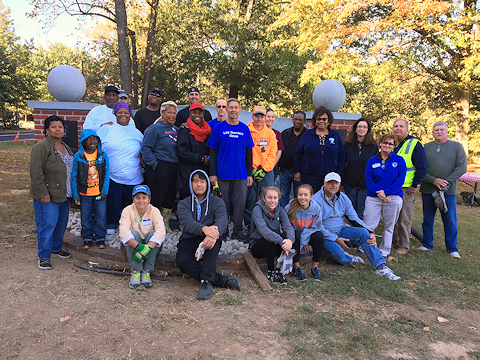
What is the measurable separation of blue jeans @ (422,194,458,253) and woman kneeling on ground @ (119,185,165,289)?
4.04 meters

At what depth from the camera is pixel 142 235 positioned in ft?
13.4

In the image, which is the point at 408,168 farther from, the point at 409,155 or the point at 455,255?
the point at 455,255

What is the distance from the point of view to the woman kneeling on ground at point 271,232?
398cm

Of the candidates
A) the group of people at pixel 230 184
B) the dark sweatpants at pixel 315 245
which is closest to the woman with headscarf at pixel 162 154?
the group of people at pixel 230 184

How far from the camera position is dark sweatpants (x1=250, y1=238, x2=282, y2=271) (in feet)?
13.2

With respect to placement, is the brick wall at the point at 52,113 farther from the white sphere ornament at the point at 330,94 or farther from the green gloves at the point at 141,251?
the white sphere ornament at the point at 330,94

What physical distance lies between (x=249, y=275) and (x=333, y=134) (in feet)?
7.76

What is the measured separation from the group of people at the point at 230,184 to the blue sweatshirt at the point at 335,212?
0.01m

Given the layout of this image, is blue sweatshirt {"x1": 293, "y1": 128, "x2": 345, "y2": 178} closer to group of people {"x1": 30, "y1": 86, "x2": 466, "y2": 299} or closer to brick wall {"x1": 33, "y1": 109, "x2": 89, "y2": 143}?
group of people {"x1": 30, "y1": 86, "x2": 466, "y2": 299}

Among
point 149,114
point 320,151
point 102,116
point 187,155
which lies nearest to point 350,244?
point 320,151

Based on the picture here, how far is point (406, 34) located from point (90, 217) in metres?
13.6

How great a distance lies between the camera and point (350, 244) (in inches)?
182

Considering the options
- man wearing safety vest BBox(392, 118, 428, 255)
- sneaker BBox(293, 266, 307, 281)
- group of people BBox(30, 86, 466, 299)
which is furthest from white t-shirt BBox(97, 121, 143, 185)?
man wearing safety vest BBox(392, 118, 428, 255)

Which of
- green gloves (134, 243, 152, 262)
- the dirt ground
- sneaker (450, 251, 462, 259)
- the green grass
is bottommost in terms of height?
the dirt ground
